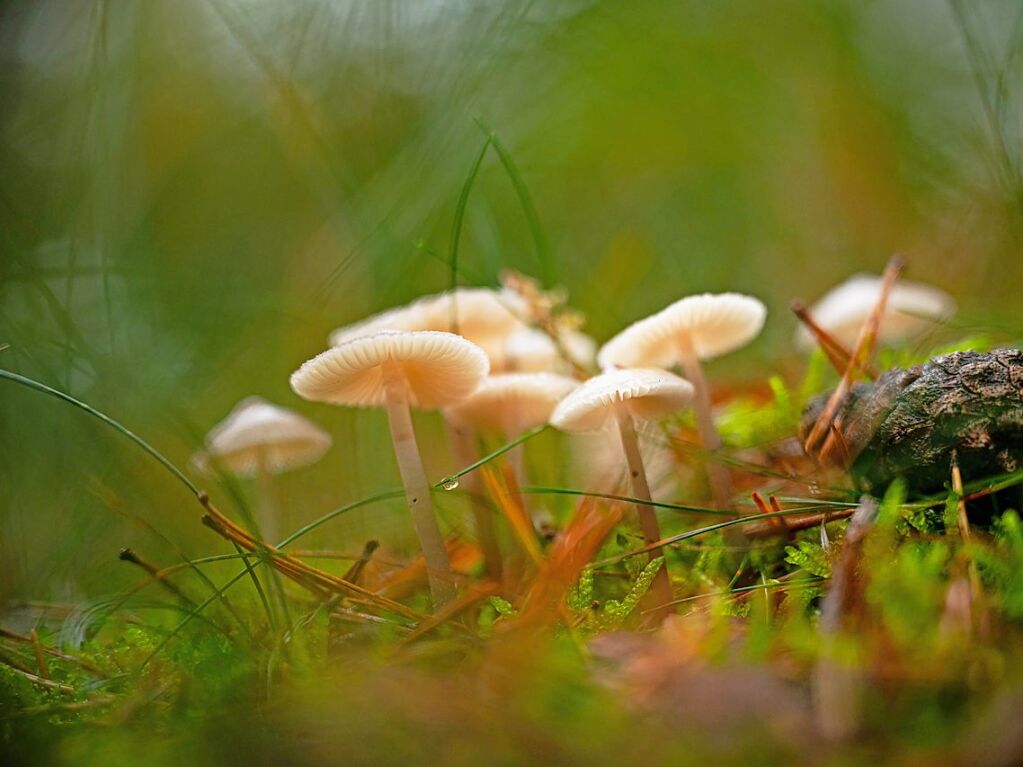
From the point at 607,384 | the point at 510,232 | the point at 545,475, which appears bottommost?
the point at 545,475

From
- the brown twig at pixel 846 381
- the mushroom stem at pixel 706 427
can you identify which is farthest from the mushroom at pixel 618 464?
the brown twig at pixel 846 381

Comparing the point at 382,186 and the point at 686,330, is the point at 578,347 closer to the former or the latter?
the point at 686,330

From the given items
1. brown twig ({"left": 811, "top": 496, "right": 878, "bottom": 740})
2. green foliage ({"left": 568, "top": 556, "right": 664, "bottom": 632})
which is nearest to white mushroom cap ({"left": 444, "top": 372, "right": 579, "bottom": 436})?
green foliage ({"left": 568, "top": 556, "right": 664, "bottom": 632})

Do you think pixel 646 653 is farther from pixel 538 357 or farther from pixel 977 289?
pixel 977 289

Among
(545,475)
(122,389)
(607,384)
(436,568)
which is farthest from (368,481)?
(607,384)

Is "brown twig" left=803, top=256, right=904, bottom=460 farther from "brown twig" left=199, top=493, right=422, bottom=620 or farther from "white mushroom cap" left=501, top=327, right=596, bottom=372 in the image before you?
"brown twig" left=199, top=493, right=422, bottom=620

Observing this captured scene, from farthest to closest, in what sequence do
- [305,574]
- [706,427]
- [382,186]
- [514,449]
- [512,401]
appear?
[382,186], [514,449], [512,401], [706,427], [305,574]

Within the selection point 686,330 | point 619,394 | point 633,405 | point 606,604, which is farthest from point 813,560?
point 686,330
